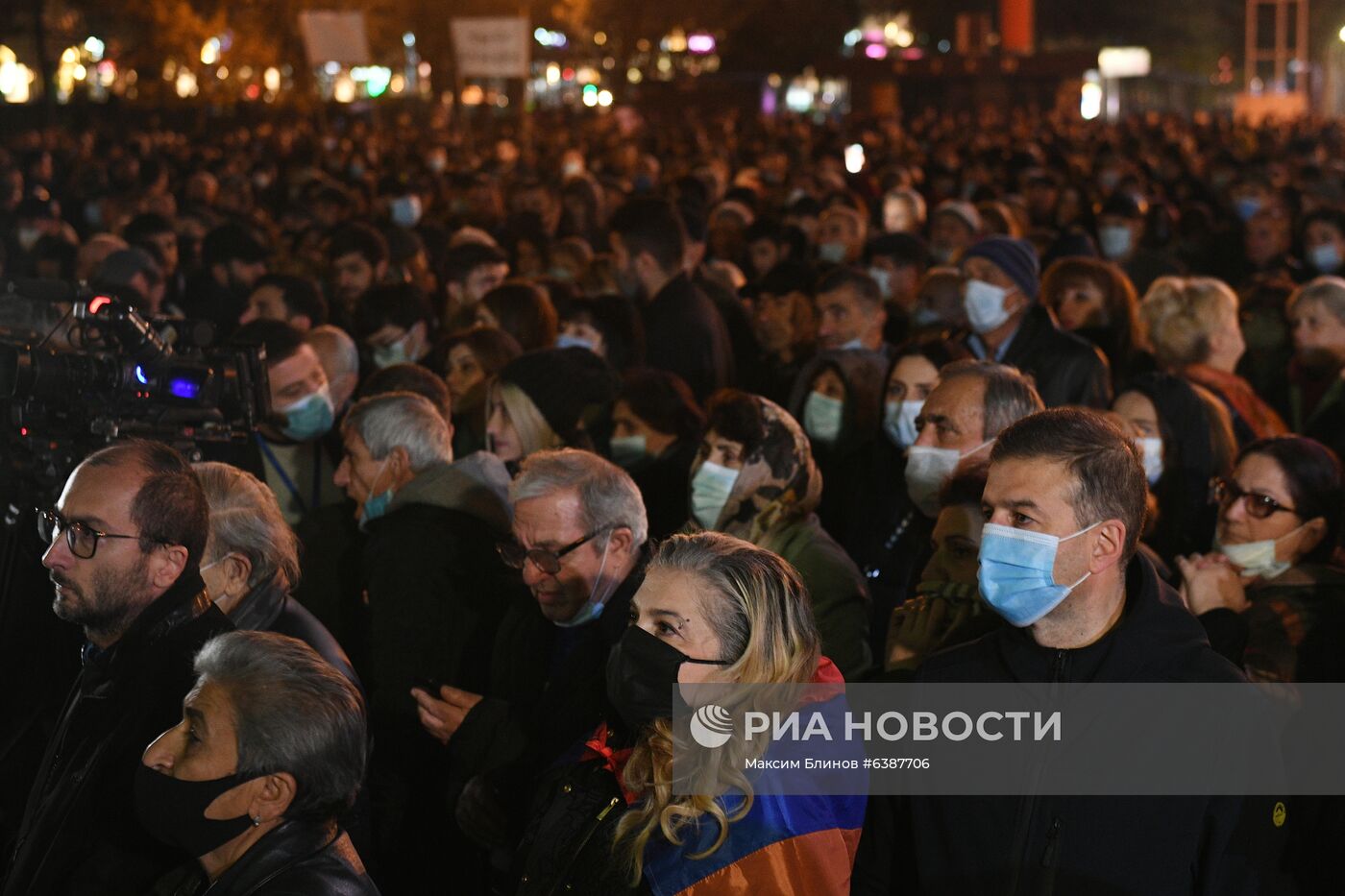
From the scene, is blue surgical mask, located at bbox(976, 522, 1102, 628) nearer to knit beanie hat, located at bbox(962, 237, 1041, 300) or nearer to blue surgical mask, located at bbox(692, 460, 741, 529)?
blue surgical mask, located at bbox(692, 460, 741, 529)

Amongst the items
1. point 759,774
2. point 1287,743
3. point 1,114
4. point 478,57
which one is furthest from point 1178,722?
point 1,114

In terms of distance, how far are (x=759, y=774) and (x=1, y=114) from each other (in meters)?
31.1

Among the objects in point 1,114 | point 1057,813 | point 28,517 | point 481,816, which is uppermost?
point 1,114

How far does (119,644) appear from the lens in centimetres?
382

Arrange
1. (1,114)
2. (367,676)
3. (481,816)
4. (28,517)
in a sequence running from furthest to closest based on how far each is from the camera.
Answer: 1. (1,114)
2. (367,676)
3. (28,517)
4. (481,816)

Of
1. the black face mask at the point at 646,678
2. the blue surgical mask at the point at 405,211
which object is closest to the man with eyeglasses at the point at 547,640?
the black face mask at the point at 646,678

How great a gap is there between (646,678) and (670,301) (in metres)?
5.34

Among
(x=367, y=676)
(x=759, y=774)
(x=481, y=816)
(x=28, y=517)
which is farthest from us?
(x=367, y=676)

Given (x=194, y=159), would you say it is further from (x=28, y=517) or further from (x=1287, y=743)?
(x=1287, y=743)

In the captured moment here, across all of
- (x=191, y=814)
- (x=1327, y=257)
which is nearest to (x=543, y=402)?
(x=191, y=814)

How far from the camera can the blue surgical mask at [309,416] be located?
624 cm

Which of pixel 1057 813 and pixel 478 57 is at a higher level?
pixel 478 57

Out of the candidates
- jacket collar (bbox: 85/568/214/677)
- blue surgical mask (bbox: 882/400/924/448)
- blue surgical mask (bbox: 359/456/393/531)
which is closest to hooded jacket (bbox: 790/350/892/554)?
blue surgical mask (bbox: 882/400/924/448)

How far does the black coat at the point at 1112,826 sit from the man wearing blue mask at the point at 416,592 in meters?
1.65
